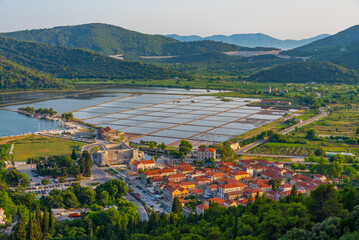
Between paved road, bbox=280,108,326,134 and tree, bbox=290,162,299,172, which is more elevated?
paved road, bbox=280,108,326,134

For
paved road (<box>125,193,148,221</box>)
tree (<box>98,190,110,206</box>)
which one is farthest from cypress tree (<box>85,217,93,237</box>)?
tree (<box>98,190,110,206</box>)

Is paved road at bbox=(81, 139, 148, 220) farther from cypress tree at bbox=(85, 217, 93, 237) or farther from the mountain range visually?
the mountain range

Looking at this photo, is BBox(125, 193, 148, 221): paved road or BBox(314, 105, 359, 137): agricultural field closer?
BBox(125, 193, 148, 221): paved road

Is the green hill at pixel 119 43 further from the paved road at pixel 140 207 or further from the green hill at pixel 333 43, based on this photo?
the paved road at pixel 140 207

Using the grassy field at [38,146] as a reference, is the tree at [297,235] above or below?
above

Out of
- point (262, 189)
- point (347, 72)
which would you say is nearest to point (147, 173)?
point (262, 189)

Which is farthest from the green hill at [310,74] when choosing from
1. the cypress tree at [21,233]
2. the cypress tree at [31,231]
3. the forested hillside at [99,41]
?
the forested hillside at [99,41]
